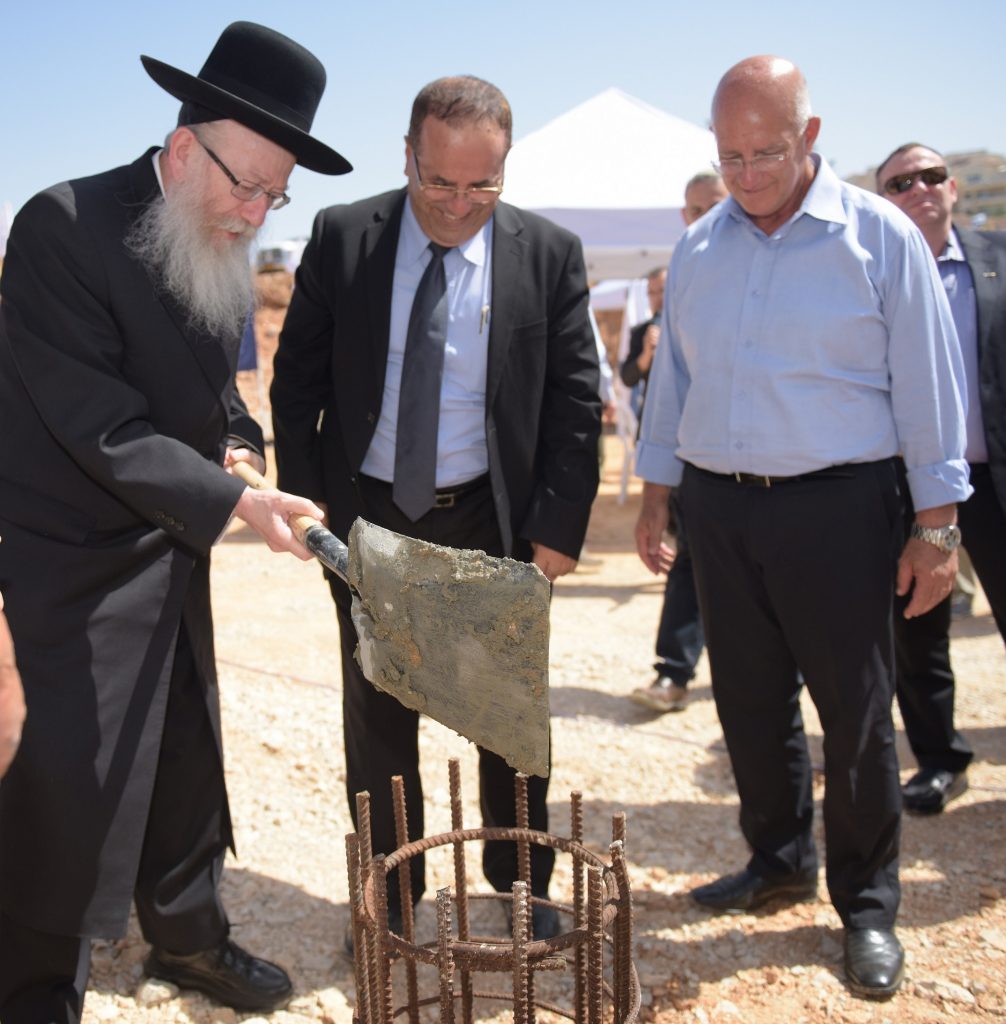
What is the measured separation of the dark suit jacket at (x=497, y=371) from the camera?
2.91m

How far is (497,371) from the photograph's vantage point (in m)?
2.88

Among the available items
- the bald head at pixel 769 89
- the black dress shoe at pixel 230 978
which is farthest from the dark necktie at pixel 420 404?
the black dress shoe at pixel 230 978

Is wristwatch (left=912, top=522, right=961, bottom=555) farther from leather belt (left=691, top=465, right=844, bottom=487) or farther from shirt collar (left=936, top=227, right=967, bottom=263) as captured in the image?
shirt collar (left=936, top=227, right=967, bottom=263)

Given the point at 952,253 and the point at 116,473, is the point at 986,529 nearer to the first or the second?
the point at 952,253

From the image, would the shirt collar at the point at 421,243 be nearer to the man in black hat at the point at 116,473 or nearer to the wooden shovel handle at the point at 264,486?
the man in black hat at the point at 116,473

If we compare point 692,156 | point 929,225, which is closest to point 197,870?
point 929,225

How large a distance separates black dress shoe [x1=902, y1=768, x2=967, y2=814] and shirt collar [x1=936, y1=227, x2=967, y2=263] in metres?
1.85

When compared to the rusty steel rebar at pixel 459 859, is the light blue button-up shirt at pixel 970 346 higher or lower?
higher

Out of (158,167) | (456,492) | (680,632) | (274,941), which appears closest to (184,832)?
(274,941)

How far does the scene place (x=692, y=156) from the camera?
29.5ft

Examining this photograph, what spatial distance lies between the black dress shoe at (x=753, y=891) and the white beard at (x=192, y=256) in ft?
7.05

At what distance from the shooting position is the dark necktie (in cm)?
284

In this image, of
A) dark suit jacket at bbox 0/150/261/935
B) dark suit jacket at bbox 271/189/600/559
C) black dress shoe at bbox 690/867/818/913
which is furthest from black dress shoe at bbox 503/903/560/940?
dark suit jacket at bbox 0/150/261/935

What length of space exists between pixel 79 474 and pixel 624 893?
1.49 m
